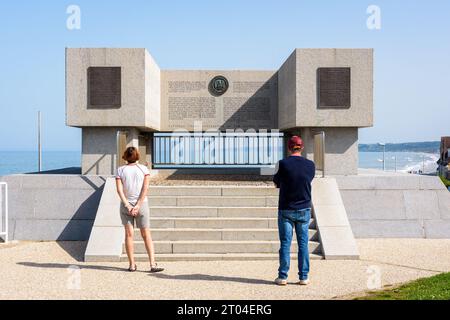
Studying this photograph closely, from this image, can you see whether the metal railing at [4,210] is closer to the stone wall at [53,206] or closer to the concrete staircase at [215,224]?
the stone wall at [53,206]

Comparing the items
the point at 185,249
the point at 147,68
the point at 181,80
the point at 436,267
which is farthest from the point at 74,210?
the point at 436,267

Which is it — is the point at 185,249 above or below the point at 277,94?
below

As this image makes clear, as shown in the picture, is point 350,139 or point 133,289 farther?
point 350,139

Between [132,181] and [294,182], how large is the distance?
2.36 m

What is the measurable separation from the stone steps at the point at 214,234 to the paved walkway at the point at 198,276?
882 mm

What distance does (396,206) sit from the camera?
36.2 ft

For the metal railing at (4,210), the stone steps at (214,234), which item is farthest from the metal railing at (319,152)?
the metal railing at (4,210)

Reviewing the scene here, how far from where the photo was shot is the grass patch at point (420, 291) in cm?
566

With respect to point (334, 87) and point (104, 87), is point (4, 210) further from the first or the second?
point (334, 87)

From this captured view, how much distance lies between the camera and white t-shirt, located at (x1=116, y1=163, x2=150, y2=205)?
7207 millimetres

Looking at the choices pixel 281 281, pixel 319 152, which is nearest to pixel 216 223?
pixel 281 281

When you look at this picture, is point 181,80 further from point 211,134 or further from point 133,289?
point 133,289

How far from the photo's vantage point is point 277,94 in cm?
1594
